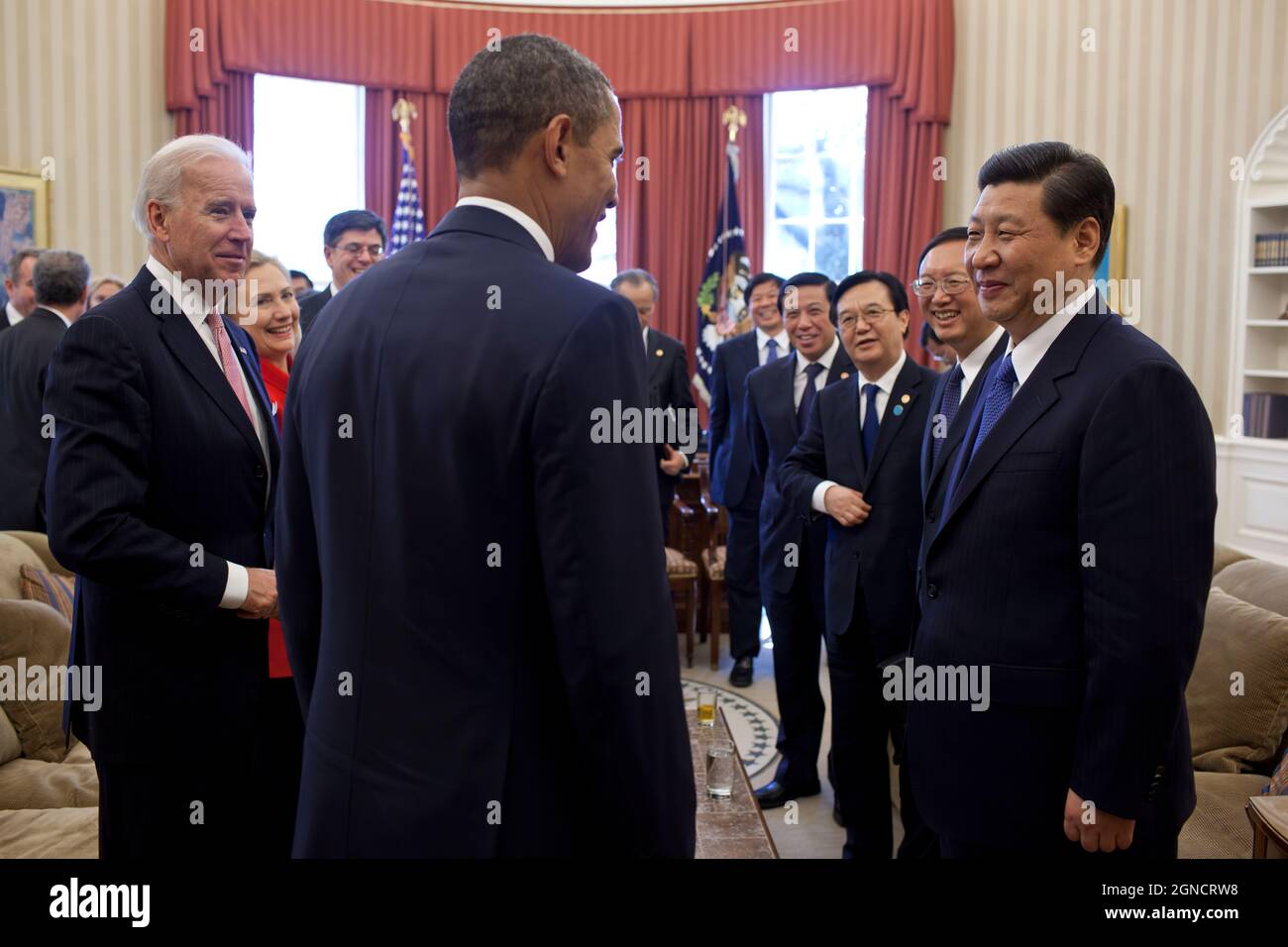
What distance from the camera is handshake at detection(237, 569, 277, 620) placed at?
5.77ft

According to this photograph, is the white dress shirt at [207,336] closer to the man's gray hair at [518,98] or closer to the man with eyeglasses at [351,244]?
the man's gray hair at [518,98]

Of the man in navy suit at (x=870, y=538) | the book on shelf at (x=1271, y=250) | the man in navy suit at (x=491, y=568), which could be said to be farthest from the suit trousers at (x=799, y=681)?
the book on shelf at (x=1271, y=250)

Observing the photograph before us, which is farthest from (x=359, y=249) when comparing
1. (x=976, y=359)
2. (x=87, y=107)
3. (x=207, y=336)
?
(x=87, y=107)

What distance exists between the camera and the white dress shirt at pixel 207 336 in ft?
5.74

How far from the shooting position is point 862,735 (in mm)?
2994

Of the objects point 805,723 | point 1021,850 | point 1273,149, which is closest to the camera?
point 1021,850

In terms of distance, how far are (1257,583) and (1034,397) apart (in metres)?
1.80

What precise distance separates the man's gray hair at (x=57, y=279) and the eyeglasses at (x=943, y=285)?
3.41 metres

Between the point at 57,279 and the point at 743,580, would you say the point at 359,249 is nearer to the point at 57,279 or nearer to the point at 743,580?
the point at 57,279

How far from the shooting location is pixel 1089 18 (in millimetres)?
7223

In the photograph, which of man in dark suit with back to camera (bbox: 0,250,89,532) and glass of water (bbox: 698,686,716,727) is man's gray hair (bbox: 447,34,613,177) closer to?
glass of water (bbox: 698,686,716,727)

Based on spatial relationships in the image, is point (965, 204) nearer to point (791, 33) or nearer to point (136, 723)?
point (791, 33)
